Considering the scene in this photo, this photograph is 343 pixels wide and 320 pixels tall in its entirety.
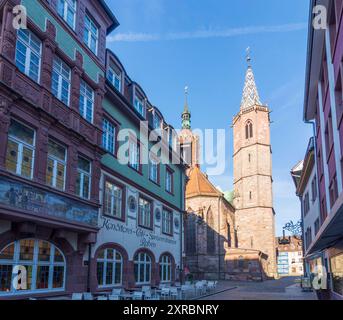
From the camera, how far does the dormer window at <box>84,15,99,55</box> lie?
59.2 feet

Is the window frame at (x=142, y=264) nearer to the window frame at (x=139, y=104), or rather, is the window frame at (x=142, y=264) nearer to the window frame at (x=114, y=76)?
the window frame at (x=139, y=104)

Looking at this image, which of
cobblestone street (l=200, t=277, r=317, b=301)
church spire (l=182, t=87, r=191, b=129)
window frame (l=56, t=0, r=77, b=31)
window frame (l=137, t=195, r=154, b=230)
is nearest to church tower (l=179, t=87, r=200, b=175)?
church spire (l=182, t=87, r=191, b=129)

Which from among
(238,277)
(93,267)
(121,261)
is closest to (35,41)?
(93,267)

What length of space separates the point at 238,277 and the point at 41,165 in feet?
149

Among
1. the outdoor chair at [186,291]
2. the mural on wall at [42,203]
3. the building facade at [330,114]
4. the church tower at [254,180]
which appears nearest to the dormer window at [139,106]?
the mural on wall at [42,203]

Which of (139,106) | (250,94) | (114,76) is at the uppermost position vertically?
(250,94)

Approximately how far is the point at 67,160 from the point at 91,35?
6790mm

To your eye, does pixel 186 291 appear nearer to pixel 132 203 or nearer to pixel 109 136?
pixel 132 203

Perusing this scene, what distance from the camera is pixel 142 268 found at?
23.0 meters

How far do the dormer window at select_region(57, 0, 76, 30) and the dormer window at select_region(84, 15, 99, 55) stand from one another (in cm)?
109

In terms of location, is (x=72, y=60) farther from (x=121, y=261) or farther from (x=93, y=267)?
(x=121, y=261)

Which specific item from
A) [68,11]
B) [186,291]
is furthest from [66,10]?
[186,291]

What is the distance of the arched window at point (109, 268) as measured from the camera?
59.3ft
